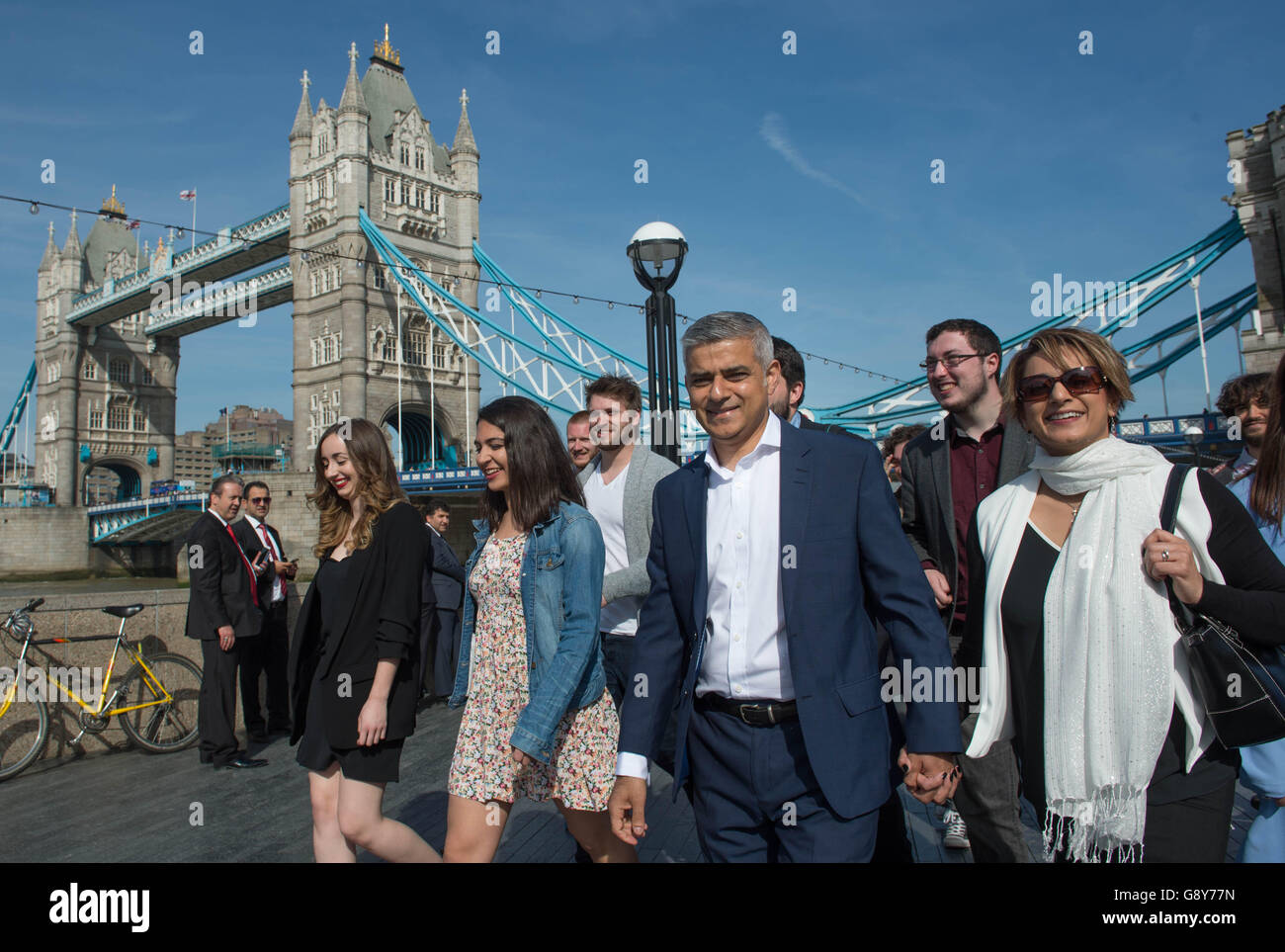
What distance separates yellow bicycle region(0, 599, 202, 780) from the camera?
454 centimetres

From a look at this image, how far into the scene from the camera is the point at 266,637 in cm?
548

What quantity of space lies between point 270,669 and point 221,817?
175 cm

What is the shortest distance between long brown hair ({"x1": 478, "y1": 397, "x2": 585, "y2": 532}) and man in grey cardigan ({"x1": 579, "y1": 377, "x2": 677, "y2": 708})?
0.42 metres

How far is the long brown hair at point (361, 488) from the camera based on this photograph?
2.67 meters

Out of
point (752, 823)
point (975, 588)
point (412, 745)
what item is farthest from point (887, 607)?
point (412, 745)

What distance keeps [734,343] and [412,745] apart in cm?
413

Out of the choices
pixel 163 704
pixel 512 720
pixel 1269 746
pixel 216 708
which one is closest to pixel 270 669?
pixel 163 704

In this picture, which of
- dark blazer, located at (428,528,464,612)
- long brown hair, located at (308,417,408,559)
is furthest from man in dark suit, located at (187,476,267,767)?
long brown hair, located at (308,417,408,559)

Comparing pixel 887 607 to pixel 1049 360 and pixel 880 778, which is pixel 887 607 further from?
pixel 1049 360

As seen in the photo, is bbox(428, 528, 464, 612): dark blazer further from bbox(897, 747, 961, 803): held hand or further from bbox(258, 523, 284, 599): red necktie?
bbox(897, 747, 961, 803): held hand

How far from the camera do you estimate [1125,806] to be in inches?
62.9

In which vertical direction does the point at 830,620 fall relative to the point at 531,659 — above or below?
above

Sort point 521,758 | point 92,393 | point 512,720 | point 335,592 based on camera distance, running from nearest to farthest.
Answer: point 521,758
point 512,720
point 335,592
point 92,393

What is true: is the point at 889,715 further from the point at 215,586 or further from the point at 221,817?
the point at 215,586
